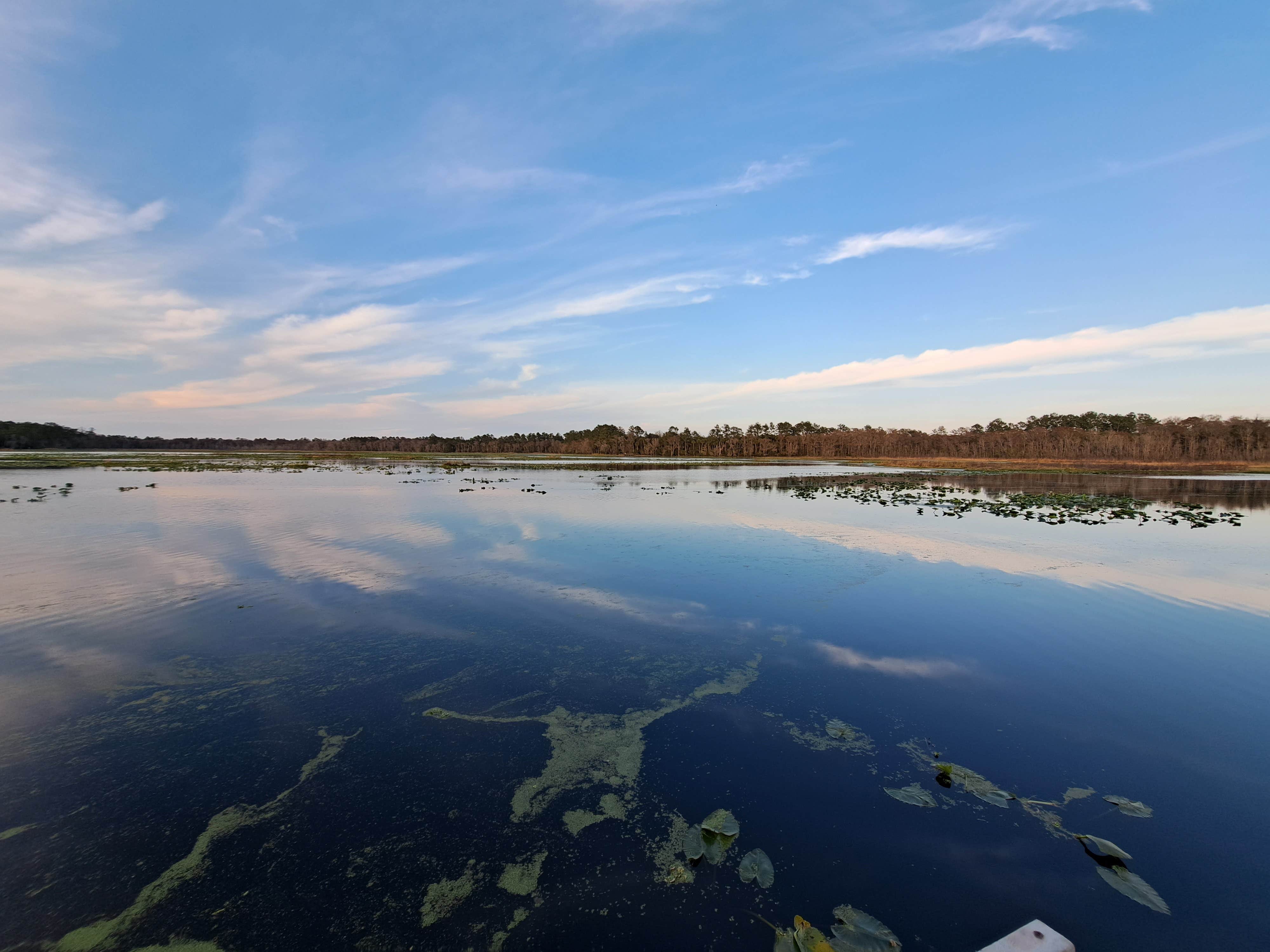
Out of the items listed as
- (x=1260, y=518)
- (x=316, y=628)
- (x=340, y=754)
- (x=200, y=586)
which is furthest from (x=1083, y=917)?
(x=1260, y=518)

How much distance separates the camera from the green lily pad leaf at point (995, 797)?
4578 mm

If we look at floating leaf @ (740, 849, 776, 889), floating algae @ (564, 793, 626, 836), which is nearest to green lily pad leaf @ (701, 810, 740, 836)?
floating leaf @ (740, 849, 776, 889)

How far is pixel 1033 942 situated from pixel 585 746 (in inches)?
140

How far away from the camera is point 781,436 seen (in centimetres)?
16275

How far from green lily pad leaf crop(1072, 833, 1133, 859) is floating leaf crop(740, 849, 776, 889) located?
91.7 inches

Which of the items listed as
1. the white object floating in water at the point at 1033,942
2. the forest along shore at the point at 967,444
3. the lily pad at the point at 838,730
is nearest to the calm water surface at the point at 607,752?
the lily pad at the point at 838,730

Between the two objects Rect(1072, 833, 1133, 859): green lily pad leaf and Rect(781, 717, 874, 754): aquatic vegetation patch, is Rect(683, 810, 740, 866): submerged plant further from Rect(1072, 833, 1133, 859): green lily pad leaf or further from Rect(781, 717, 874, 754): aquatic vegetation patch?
Rect(1072, 833, 1133, 859): green lily pad leaf

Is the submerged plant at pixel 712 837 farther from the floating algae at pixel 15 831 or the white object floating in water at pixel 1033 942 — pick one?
the floating algae at pixel 15 831

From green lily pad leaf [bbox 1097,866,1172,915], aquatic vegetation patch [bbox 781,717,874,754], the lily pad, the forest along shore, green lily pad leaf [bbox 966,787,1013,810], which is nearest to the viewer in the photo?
green lily pad leaf [bbox 1097,866,1172,915]

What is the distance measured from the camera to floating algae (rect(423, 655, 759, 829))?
15.7 ft

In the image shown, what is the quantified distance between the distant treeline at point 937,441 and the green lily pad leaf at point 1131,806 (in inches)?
4465

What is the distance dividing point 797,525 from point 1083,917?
17.1 metres

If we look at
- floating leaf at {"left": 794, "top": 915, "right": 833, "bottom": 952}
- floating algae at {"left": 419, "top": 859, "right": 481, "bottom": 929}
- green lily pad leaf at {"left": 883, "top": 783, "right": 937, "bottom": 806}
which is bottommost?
green lily pad leaf at {"left": 883, "top": 783, "right": 937, "bottom": 806}

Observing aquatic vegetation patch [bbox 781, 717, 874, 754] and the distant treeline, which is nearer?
aquatic vegetation patch [bbox 781, 717, 874, 754]
